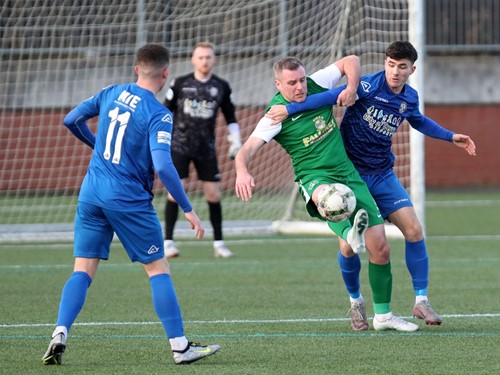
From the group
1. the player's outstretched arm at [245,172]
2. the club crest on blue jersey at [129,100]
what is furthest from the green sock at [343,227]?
the club crest on blue jersey at [129,100]

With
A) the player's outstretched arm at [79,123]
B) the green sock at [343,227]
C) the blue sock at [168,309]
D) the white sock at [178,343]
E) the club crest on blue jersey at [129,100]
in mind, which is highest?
the club crest on blue jersey at [129,100]

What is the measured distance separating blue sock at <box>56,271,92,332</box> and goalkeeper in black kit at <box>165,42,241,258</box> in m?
5.49


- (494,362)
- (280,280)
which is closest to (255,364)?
(494,362)

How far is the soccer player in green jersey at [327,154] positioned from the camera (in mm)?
6727

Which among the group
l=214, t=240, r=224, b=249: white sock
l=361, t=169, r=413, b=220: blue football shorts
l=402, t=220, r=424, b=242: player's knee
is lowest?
Answer: l=214, t=240, r=224, b=249: white sock

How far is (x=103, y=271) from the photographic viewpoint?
10.6 m

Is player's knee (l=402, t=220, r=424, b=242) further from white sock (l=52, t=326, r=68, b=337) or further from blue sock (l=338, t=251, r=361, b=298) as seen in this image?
white sock (l=52, t=326, r=68, b=337)

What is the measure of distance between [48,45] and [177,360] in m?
10.7

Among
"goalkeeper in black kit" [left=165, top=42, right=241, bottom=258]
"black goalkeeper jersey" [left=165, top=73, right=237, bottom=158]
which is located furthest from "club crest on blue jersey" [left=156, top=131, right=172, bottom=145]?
"black goalkeeper jersey" [left=165, top=73, right=237, bottom=158]

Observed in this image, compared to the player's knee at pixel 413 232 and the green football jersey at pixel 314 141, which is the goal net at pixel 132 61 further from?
the green football jersey at pixel 314 141

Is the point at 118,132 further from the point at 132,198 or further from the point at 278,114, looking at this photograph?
the point at 278,114

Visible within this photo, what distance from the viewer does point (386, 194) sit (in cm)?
719

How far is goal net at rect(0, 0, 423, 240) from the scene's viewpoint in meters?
13.7

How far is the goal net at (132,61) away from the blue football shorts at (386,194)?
606 cm
